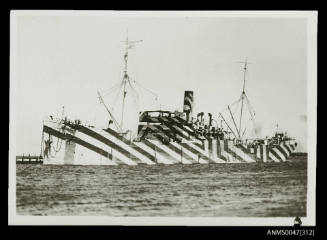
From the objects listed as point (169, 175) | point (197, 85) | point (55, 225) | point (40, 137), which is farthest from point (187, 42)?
point (55, 225)

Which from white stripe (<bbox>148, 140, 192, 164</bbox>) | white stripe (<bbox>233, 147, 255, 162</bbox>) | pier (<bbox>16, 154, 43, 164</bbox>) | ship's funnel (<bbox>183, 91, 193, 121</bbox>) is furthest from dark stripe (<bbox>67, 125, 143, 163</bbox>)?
white stripe (<bbox>233, 147, 255, 162</bbox>)

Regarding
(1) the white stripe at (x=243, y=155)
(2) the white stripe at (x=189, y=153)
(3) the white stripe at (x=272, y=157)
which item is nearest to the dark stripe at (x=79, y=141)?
(2) the white stripe at (x=189, y=153)

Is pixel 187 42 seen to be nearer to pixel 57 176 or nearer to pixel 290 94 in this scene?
pixel 290 94

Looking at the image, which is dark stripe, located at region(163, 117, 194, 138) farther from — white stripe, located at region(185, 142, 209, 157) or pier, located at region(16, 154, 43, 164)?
pier, located at region(16, 154, 43, 164)

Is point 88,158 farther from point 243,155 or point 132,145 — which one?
point 243,155

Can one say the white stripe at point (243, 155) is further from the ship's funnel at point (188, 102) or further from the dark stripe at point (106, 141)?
the dark stripe at point (106, 141)

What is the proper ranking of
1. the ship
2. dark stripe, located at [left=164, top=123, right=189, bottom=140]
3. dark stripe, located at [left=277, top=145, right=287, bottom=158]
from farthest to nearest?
dark stripe, located at [left=164, top=123, right=189, bottom=140] → the ship → dark stripe, located at [left=277, top=145, right=287, bottom=158]

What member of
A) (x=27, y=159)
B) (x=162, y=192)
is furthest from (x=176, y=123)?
(x=27, y=159)
